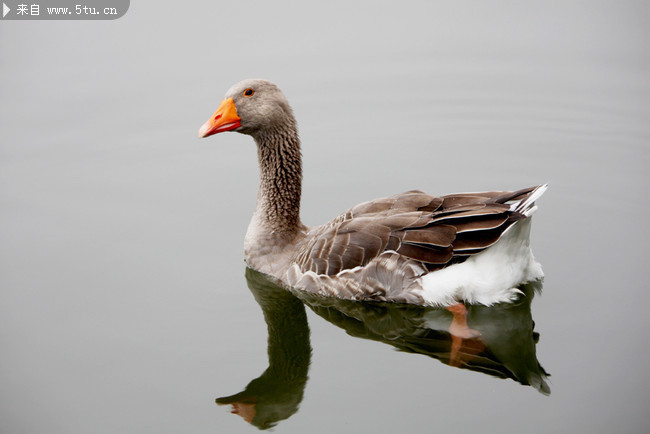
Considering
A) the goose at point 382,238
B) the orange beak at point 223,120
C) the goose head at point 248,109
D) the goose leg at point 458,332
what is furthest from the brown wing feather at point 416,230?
the orange beak at point 223,120

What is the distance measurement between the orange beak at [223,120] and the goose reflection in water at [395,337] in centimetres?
182

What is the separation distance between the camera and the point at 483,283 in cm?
783

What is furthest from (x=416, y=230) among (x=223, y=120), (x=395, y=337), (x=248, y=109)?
(x=223, y=120)

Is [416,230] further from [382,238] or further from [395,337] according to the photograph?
[395,337]

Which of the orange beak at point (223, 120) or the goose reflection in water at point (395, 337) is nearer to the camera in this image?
the goose reflection in water at point (395, 337)

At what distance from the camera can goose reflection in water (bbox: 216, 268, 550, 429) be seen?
279 inches

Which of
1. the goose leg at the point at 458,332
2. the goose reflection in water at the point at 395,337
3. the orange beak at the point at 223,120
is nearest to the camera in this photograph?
the goose reflection in water at the point at 395,337

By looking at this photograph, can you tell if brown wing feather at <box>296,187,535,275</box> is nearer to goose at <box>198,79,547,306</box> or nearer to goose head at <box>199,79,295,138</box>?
goose at <box>198,79,547,306</box>

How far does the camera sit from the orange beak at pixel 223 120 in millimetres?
8711

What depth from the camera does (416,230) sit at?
7961mm

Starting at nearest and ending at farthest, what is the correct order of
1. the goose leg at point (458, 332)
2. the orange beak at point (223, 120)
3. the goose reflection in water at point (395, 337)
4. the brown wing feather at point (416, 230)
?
1. the goose reflection in water at point (395, 337)
2. the goose leg at point (458, 332)
3. the brown wing feather at point (416, 230)
4. the orange beak at point (223, 120)

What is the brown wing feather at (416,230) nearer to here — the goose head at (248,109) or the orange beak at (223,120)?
the goose head at (248,109)

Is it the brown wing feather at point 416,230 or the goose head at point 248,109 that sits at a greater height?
the goose head at point 248,109

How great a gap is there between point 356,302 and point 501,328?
1504mm
